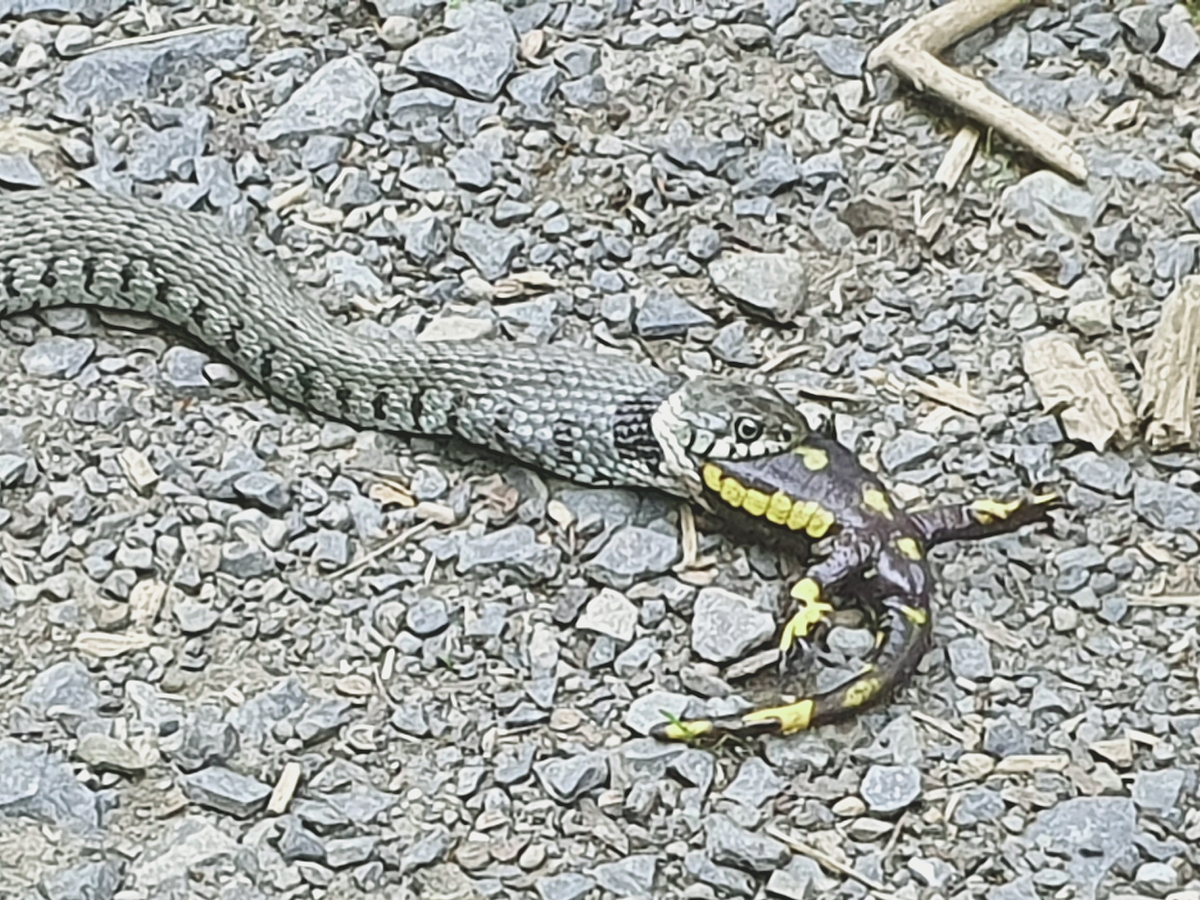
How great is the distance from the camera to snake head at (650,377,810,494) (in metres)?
5.80

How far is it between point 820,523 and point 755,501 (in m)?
0.20

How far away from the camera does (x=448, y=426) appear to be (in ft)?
20.0

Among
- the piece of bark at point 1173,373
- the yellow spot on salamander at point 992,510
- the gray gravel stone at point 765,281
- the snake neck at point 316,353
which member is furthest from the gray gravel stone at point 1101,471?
the snake neck at point 316,353

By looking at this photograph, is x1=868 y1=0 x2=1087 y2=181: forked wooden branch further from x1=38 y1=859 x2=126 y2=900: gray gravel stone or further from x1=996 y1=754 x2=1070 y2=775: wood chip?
x1=38 y1=859 x2=126 y2=900: gray gravel stone

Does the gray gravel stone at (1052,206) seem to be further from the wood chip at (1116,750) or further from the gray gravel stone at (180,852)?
the gray gravel stone at (180,852)

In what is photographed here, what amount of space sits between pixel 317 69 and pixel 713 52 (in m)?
1.35

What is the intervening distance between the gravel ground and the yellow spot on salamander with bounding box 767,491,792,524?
14 cm

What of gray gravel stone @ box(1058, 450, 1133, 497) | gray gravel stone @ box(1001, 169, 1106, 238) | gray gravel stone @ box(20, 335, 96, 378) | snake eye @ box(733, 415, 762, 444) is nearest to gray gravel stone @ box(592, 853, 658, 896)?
snake eye @ box(733, 415, 762, 444)

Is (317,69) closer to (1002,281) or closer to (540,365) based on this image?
(540,365)

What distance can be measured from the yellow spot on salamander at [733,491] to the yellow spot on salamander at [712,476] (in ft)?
0.05

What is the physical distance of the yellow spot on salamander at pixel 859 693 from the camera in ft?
17.5

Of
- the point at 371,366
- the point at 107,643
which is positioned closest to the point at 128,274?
the point at 371,366

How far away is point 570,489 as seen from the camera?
19.6 ft

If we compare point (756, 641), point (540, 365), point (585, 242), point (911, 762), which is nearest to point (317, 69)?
point (585, 242)
